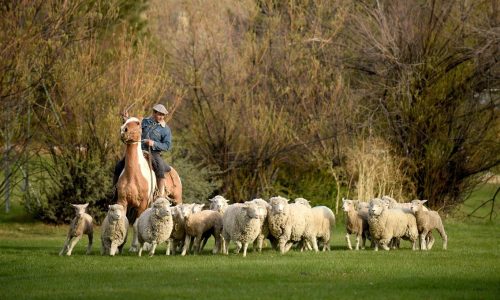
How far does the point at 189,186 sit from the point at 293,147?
3.76 m

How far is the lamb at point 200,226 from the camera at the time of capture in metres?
20.0

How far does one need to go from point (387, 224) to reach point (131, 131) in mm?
4767

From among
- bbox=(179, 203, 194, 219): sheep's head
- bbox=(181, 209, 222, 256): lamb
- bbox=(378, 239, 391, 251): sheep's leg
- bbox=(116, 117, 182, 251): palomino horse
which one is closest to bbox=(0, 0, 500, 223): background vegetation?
bbox=(116, 117, 182, 251): palomino horse

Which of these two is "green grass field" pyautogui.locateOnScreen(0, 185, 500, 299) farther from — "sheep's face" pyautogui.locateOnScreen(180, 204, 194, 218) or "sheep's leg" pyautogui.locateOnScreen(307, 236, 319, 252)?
"sheep's face" pyautogui.locateOnScreen(180, 204, 194, 218)

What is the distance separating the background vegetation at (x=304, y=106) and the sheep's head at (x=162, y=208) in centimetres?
932

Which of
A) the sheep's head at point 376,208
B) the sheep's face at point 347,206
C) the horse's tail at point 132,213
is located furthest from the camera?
the horse's tail at point 132,213

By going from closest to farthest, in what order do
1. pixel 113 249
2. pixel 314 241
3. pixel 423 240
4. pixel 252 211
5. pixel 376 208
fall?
pixel 252 211 → pixel 113 249 → pixel 376 208 → pixel 314 241 → pixel 423 240

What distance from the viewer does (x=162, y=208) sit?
19250 millimetres

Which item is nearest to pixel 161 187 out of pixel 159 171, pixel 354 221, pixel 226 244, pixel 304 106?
pixel 159 171

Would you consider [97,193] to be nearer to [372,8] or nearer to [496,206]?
[372,8]

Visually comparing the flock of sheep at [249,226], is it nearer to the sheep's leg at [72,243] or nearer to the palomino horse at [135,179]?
the sheep's leg at [72,243]

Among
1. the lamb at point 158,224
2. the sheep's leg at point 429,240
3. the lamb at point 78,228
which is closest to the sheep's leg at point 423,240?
the sheep's leg at point 429,240

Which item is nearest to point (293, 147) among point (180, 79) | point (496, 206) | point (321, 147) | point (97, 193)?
point (321, 147)

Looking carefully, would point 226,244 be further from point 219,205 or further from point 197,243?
point 219,205
